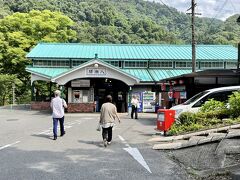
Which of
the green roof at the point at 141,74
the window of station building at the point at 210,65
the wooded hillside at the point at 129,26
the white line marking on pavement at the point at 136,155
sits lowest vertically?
the white line marking on pavement at the point at 136,155

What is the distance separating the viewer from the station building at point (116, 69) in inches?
1394

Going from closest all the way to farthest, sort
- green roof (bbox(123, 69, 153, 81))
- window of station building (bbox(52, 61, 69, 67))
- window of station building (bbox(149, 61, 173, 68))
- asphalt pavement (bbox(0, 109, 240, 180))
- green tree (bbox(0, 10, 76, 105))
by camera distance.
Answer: asphalt pavement (bbox(0, 109, 240, 180)), green roof (bbox(123, 69, 153, 81)), window of station building (bbox(52, 61, 69, 67)), window of station building (bbox(149, 61, 173, 68)), green tree (bbox(0, 10, 76, 105))

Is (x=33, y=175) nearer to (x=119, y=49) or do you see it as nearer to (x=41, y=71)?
(x=41, y=71)

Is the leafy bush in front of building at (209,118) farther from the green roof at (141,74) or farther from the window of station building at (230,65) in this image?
the window of station building at (230,65)

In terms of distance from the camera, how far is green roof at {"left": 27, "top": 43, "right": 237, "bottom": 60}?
135 ft

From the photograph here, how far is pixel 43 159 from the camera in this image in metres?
10.3

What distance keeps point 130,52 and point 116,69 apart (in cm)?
855

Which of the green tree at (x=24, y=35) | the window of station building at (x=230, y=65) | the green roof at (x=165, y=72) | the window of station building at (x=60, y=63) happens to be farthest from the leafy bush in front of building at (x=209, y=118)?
the green tree at (x=24, y=35)

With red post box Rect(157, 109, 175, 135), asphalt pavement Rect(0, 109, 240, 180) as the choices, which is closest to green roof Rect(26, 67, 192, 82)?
red post box Rect(157, 109, 175, 135)

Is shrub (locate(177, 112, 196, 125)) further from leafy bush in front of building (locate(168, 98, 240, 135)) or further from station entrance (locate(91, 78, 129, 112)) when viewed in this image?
station entrance (locate(91, 78, 129, 112))

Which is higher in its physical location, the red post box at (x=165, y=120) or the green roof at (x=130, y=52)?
the green roof at (x=130, y=52)

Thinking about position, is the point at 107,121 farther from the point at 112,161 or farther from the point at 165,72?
the point at 165,72

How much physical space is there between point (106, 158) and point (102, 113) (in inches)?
114

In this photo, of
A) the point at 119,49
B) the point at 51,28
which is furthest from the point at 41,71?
the point at 51,28
